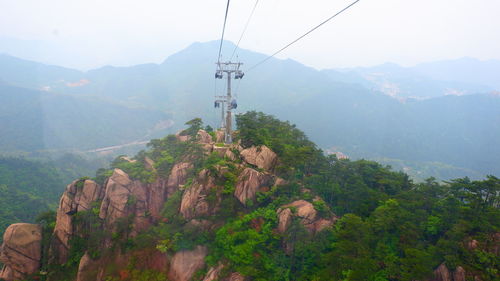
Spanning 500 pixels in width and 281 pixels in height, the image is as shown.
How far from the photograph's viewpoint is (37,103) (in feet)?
479

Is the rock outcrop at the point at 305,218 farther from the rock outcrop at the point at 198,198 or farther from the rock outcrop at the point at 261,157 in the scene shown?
the rock outcrop at the point at 198,198

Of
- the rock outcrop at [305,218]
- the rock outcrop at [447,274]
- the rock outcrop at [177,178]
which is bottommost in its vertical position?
the rock outcrop at [447,274]

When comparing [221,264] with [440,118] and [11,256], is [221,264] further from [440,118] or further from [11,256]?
[440,118]

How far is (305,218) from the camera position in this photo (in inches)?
659

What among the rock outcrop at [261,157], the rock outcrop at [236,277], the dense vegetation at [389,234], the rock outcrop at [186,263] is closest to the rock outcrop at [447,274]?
the dense vegetation at [389,234]

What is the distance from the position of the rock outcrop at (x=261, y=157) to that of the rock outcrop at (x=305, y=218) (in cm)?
457

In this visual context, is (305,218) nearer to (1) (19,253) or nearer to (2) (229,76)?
(2) (229,76)

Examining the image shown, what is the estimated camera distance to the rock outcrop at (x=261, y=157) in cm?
2102

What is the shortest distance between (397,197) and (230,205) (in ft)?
40.7

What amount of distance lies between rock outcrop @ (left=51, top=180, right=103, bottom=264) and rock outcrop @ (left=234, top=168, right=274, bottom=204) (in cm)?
1315

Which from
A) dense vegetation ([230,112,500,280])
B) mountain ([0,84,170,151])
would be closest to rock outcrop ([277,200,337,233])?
dense vegetation ([230,112,500,280])

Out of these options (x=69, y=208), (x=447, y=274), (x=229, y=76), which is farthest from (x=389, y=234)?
(x=69, y=208)

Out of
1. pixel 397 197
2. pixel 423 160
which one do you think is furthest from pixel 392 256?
pixel 423 160

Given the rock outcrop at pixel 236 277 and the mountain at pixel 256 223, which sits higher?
the mountain at pixel 256 223
